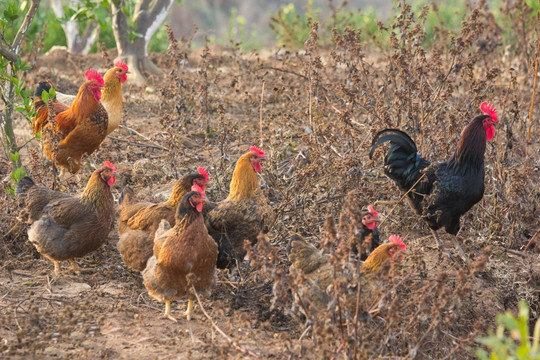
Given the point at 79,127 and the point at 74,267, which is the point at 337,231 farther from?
the point at 79,127

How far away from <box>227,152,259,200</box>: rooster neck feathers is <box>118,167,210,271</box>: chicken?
9.8 inches

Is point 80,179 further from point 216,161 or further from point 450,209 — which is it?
point 450,209

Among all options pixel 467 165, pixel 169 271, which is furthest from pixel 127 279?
pixel 467 165

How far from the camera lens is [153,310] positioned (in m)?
4.60

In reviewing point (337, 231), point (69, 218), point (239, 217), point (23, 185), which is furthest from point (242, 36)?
point (337, 231)

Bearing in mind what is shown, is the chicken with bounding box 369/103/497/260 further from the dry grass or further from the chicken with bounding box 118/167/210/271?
the chicken with bounding box 118/167/210/271

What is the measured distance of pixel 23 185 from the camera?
5176 mm

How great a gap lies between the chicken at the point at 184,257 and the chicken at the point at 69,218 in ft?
2.77

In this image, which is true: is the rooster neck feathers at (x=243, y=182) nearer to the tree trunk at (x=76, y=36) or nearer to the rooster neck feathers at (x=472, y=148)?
the rooster neck feathers at (x=472, y=148)

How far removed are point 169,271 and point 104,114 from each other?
9.33 ft

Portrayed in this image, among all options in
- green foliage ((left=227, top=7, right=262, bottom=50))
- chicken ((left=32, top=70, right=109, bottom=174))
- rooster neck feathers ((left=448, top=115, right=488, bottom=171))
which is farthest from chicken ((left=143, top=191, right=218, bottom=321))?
green foliage ((left=227, top=7, right=262, bottom=50))

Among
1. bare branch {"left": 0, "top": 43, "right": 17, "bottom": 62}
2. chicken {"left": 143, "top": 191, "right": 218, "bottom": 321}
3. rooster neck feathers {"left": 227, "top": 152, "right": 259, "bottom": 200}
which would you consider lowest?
chicken {"left": 143, "top": 191, "right": 218, "bottom": 321}

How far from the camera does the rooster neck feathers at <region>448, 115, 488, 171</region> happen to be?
16.9ft

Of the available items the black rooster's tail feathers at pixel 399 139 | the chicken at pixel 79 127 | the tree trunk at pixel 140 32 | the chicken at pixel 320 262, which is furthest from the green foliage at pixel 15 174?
the tree trunk at pixel 140 32
